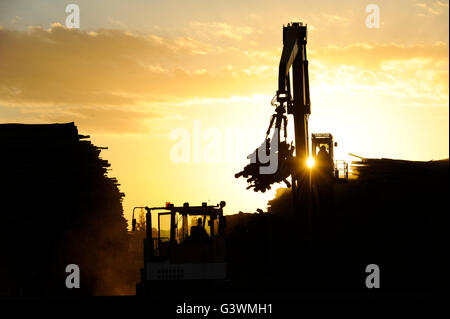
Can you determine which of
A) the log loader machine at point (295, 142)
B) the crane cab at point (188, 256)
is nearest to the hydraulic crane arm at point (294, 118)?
the log loader machine at point (295, 142)

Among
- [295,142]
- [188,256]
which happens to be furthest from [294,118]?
[188,256]

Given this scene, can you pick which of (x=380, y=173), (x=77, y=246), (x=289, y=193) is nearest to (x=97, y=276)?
(x=77, y=246)

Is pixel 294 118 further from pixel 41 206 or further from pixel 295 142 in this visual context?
pixel 41 206

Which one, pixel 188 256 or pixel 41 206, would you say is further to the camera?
pixel 41 206

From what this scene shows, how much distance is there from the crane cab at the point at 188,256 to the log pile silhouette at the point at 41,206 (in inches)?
274

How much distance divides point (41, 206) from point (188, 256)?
797 cm

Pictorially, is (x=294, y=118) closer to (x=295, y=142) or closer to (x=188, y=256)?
(x=295, y=142)

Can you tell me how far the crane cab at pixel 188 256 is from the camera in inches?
536

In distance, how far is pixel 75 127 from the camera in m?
22.0

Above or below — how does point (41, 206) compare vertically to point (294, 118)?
below

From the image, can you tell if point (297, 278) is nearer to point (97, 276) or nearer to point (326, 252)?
point (326, 252)

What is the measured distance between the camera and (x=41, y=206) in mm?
19938
